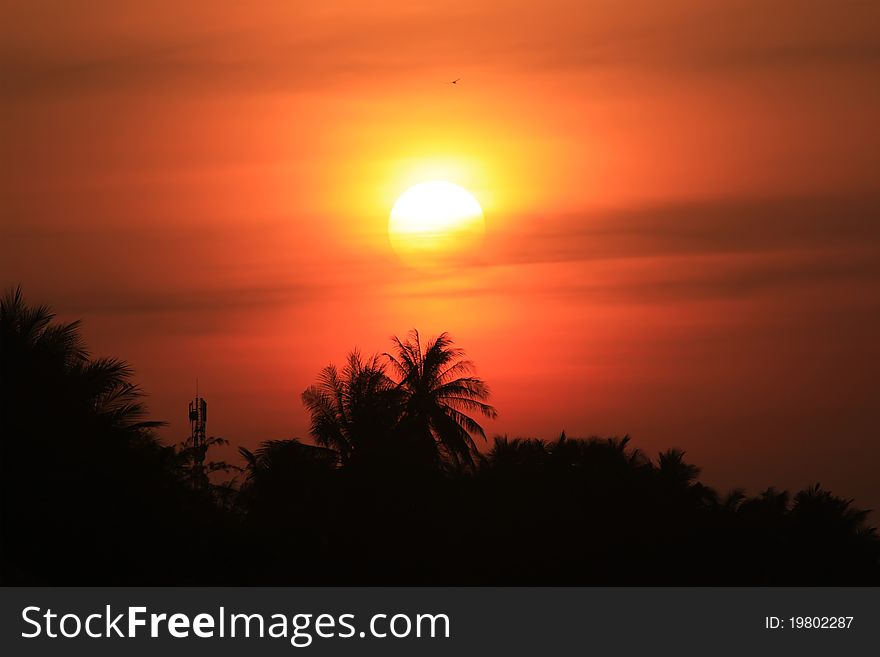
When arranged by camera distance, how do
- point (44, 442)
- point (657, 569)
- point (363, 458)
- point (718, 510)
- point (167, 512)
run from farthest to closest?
point (718, 510), point (657, 569), point (363, 458), point (167, 512), point (44, 442)

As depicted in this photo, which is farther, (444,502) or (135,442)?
(444,502)

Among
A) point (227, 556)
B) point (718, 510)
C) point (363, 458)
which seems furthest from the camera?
point (718, 510)

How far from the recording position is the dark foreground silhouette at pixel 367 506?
23.6 m

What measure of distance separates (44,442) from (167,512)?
2.86m

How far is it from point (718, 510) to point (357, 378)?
19.7 metres

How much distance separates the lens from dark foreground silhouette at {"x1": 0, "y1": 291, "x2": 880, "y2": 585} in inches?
931

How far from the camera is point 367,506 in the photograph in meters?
41.2

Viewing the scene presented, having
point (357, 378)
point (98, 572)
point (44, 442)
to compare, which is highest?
point (357, 378)

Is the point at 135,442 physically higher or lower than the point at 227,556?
higher

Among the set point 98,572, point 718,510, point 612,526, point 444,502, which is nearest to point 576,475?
point 612,526

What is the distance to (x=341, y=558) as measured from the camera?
38.2m

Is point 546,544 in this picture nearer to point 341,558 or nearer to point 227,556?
point 341,558

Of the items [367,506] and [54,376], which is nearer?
[54,376]

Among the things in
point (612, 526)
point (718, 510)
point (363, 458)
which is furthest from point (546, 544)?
point (718, 510)
